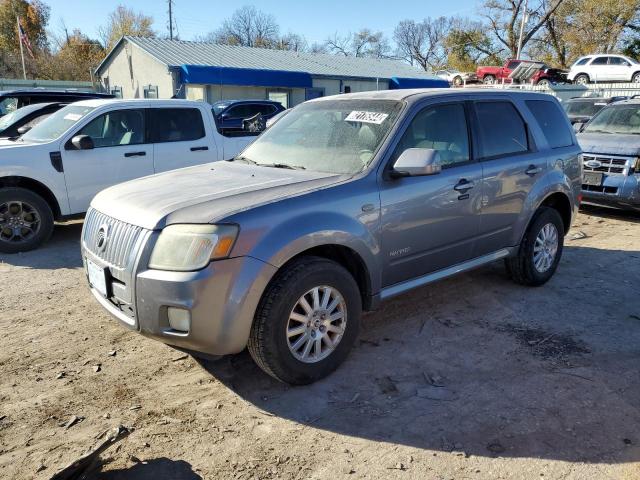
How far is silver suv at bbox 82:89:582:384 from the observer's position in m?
2.98

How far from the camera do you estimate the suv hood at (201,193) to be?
3102 mm

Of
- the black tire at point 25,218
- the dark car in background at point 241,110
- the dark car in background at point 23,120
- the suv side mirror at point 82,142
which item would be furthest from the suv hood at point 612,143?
the dark car in background at point 241,110

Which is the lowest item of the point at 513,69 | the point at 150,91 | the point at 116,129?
the point at 116,129

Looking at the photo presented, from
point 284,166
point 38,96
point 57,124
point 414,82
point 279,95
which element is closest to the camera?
point 284,166

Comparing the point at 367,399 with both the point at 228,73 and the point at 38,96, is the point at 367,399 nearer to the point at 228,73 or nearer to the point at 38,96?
the point at 38,96

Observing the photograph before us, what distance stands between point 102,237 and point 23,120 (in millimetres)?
6020

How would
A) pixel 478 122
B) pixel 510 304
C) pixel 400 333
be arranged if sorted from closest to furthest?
pixel 400 333 < pixel 478 122 < pixel 510 304

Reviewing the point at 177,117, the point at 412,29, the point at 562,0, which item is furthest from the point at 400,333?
the point at 412,29

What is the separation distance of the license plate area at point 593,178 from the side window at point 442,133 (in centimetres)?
500

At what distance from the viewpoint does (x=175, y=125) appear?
25.0 feet

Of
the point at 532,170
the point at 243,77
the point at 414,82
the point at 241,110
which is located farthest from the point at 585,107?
the point at 414,82

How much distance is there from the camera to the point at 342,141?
13.2 feet

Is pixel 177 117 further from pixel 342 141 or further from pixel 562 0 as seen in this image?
pixel 562 0

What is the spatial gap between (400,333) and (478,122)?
6.24ft
